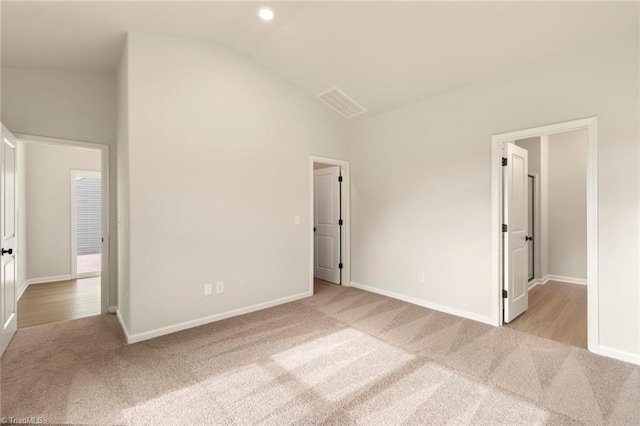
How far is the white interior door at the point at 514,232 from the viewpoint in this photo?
335 centimetres

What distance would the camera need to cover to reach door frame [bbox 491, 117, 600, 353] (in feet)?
8.83

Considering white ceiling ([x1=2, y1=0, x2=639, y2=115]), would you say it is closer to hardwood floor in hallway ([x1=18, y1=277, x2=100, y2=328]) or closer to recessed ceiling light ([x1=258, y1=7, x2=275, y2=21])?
recessed ceiling light ([x1=258, y1=7, x2=275, y2=21])

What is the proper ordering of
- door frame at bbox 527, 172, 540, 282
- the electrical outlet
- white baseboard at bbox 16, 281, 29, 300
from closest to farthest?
the electrical outlet
white baseboard at bbox 16, 281, 29, 300
door frame at bbox 527, 172, 540, 282

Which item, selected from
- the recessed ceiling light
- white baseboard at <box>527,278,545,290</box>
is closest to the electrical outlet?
the recessed ceiling light

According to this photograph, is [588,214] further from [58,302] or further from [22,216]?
[22,216]

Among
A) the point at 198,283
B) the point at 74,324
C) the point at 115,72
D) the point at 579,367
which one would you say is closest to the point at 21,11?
the point at 115,72

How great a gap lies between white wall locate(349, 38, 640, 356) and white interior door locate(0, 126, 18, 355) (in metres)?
4.18

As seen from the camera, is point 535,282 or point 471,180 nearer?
point 471,180

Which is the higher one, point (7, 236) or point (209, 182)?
point (209, 182)

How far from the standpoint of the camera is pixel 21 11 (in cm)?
248

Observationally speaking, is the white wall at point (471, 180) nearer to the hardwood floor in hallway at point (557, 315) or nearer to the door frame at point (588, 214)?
the door frame at point (588, 214)

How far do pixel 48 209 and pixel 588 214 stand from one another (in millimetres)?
7881

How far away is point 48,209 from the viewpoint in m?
5.36

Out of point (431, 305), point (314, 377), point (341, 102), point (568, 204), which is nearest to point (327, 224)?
point (341, 102)
